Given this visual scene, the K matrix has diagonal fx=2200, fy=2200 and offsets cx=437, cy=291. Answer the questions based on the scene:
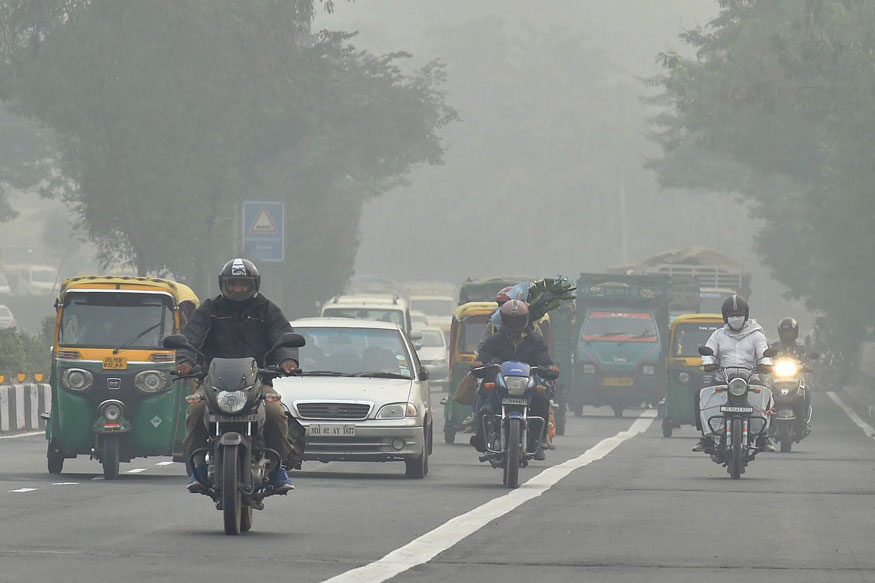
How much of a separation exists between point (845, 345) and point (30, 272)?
73.2 metres

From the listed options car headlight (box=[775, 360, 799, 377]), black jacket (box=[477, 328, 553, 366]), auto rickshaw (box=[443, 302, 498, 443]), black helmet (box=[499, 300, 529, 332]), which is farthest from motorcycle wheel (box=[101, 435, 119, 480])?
car headlight (box=[775, 360, 799, 377])

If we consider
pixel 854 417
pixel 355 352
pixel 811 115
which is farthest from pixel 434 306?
pixel 355 352

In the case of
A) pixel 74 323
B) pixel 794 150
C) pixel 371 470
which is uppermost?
pixel 794 150

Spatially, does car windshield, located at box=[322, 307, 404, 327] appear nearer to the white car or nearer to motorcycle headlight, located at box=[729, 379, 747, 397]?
the white car

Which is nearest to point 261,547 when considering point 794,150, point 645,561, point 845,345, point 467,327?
point 645,561

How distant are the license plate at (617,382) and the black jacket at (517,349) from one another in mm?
23218

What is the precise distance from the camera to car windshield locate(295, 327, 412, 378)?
22188mm

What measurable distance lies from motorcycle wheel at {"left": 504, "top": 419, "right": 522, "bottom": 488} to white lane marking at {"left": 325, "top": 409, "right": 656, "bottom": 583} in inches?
4.5

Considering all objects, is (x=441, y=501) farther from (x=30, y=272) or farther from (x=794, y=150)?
(x=30, y=272)

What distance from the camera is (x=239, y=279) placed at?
14367mm

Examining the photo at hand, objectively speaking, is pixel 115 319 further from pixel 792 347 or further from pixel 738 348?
pixel 792 347

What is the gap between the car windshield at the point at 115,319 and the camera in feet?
69.1

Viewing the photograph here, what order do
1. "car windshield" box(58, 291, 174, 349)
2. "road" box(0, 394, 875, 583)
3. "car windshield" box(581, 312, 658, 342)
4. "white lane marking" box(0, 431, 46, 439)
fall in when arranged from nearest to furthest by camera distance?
"road" box(0, 394, 875, 583) < "car windshield" box(58, 291, 174, 349) < "white lane marking" box(0, 431, 46, 439) < "car windshield" box(581, 312, 658, 342)

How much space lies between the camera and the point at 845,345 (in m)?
57.3
